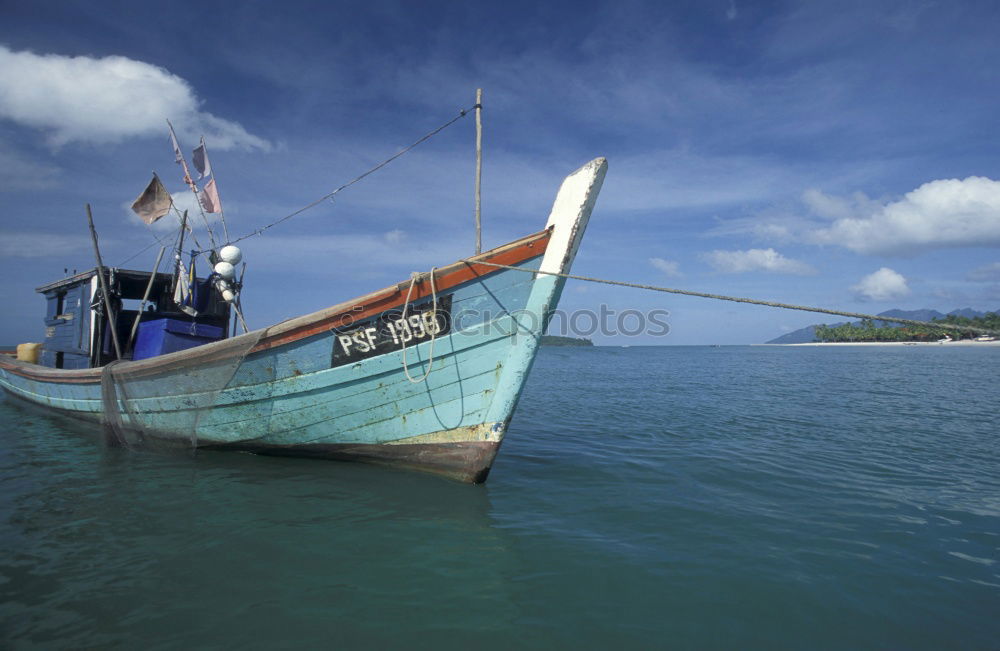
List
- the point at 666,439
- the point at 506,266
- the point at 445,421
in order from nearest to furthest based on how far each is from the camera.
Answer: the point at 506,266 < the point at 445,421 < the point at 666,439

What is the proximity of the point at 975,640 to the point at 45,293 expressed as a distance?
16229mm

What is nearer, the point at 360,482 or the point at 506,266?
the point at 506,266

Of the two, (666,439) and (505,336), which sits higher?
(505,336)

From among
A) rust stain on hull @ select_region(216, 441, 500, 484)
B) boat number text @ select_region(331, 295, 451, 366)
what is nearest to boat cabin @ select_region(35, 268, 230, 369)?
rust stain on hull @ select_region(216, 441, 500, 484)

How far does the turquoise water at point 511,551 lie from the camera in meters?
3.08

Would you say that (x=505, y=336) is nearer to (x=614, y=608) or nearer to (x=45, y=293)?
(x=614, y=608)

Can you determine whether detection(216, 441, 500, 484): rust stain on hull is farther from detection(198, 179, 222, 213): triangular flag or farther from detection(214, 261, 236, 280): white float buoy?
detection(198, 179, 222, 213): triangular flag

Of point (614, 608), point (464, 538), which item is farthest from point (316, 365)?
point (614, 608)

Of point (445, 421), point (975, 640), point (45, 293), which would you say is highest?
point (45, 293)

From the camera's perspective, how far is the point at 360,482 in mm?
5770

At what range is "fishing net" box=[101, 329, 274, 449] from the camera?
19.8 feet

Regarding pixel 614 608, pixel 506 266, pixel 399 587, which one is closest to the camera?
pixel 614 608

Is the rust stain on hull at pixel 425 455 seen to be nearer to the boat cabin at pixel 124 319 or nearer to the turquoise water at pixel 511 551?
the turquoise water at pixel 511 551

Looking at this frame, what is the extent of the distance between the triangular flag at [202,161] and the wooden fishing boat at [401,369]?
4835 mm
